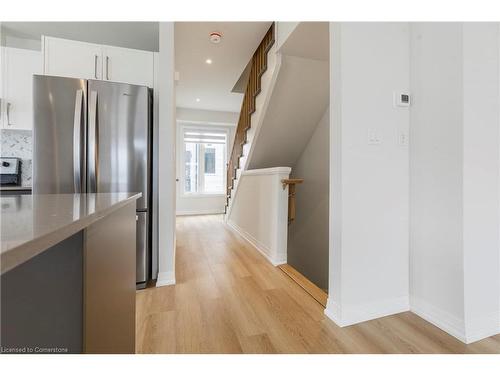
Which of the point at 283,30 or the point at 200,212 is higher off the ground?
the point at 283,30

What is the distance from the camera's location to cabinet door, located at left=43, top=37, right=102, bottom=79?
198cm

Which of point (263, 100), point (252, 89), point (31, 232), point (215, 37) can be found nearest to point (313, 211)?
point (263, 100)

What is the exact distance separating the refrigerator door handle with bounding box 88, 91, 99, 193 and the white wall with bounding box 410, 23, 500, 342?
233cm

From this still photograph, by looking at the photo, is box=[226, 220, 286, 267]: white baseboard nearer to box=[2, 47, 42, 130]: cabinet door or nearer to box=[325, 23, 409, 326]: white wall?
box=[325, 23, 409, 326]: white wall

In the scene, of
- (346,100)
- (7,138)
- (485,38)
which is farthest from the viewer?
(7,138)

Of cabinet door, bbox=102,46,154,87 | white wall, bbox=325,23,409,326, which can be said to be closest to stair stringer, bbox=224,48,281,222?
white wall, bbox=325,23,409,326

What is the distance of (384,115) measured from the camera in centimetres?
158

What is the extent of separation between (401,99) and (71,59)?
260 cm

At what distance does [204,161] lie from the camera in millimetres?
5957

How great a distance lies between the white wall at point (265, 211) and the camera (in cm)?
256

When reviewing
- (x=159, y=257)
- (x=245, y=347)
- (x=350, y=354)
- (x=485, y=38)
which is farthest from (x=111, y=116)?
(x=485, y=38)

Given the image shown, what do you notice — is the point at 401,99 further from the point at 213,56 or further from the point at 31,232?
the point at 213,56

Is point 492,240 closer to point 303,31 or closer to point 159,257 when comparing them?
point 303,31
